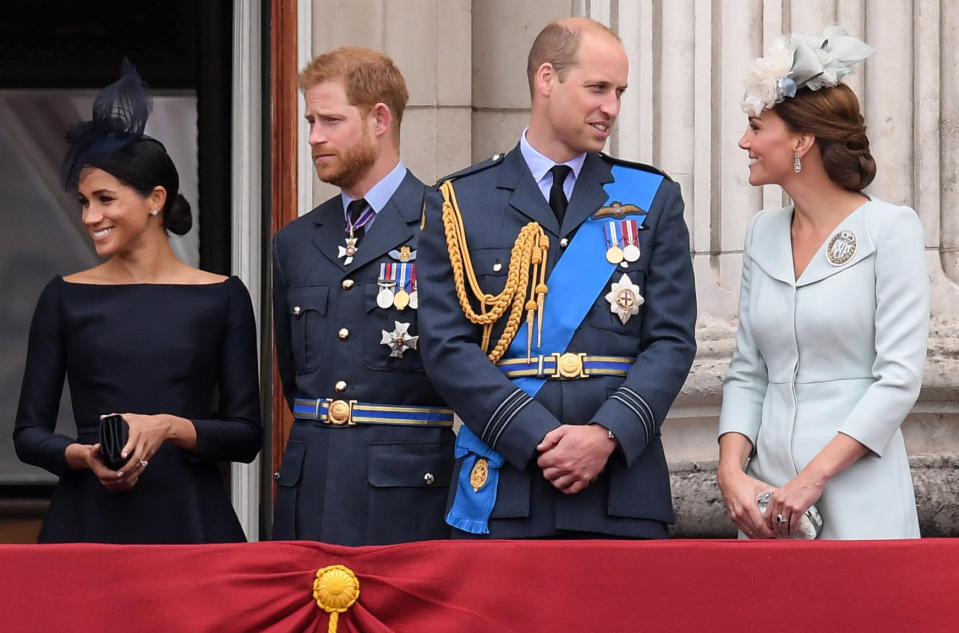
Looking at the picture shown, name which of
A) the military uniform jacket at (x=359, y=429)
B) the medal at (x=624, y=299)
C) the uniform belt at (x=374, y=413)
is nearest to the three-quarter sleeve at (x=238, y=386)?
the military uniform jacket at (x=359, y=429)

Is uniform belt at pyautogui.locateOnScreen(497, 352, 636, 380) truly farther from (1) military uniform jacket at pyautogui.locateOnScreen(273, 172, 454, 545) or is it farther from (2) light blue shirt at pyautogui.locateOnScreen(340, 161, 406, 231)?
(2) light blue shirt at pyautogui.locateOnScreen(340, 161, 406, 231)

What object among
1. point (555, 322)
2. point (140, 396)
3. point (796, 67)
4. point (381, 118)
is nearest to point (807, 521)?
point (555, 322)

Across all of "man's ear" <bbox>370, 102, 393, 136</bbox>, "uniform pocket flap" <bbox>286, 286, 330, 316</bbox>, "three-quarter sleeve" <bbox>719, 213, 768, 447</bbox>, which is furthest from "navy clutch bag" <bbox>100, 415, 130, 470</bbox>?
"three-quarter sleeve" <bbox>719, 213, 768, 447</bbox>

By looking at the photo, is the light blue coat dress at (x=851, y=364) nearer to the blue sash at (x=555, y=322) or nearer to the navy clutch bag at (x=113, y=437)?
the blue sash at (x=555, y=322)

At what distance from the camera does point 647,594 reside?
9.02 ft

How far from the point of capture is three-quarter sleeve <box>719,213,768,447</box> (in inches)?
136

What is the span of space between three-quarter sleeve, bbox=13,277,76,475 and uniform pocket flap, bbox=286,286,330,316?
1.76 ft

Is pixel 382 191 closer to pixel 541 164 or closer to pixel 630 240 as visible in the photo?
pixel 541 164

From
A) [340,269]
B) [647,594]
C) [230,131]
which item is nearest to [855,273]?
[647,594]

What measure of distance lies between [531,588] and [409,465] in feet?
2.91

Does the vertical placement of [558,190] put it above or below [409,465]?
above

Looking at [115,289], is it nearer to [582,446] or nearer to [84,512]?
[84,512]

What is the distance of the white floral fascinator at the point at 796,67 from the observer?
341 cm

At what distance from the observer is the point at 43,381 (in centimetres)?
372
